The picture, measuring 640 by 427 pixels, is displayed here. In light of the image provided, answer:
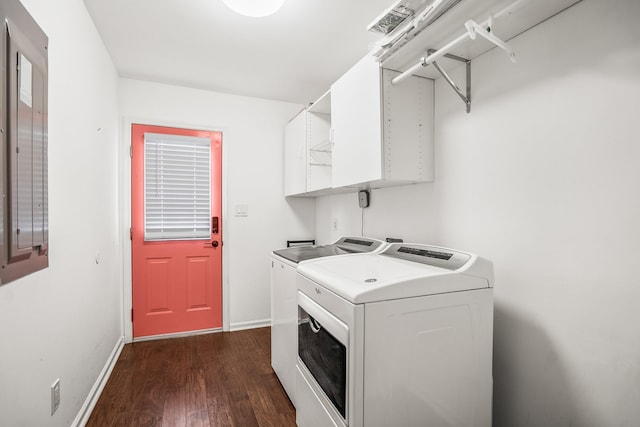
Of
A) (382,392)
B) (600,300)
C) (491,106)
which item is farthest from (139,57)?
(600,300)

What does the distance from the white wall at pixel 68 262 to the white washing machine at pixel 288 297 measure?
1.17m

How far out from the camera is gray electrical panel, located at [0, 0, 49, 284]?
101cm

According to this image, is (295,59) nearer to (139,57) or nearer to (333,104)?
(333,104)

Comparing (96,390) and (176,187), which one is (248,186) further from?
(96,390)

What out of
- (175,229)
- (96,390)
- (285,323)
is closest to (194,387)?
(96,390)

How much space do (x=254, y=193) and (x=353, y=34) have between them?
183 cm

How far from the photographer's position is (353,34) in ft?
7.00

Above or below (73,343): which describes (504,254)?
above

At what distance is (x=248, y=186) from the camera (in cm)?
327

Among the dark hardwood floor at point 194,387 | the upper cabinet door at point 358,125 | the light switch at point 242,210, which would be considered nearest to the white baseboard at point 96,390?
the dark hardwood floor at point 194,387

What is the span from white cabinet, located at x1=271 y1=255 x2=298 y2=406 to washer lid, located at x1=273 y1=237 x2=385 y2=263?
0.08m

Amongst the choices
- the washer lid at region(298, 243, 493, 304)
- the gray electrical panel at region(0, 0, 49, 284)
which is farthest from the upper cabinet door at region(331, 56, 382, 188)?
the gray electrical panel at region(0, 0, 49, 284)

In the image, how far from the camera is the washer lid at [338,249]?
1.99m

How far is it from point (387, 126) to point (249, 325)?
257cm
